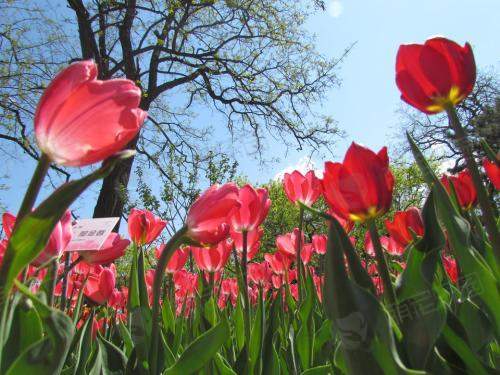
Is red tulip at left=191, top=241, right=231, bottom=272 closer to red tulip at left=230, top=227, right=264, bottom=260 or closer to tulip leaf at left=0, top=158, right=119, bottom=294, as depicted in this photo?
red tulip at left=230, top=227, right=264, bottom=260

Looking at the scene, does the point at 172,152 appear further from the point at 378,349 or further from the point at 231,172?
the point at 378,349

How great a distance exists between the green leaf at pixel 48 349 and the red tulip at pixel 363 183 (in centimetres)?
34

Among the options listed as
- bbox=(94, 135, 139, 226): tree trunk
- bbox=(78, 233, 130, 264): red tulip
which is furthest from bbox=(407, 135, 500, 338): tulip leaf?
bbox=(94, 135, 139, 226): tree trunk

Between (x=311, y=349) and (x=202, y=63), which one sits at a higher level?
(x=202, y=63)

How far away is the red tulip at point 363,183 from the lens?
21.1 inches

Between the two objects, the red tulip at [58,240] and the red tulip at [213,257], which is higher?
the red tulip at [213,257]

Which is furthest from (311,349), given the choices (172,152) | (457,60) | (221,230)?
(172,152)

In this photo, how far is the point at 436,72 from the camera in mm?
593

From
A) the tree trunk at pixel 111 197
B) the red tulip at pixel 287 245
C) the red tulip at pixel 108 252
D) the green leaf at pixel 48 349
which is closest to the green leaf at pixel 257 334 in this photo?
the red tulip at pixel 108 252

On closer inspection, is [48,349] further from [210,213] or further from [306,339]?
[306,339]

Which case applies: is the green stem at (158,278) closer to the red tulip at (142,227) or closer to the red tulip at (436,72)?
the red tulip at (436,72)

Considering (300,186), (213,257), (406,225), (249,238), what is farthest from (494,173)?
(213,257)

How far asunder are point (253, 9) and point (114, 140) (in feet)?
35.6

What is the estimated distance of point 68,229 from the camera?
0.77 m
